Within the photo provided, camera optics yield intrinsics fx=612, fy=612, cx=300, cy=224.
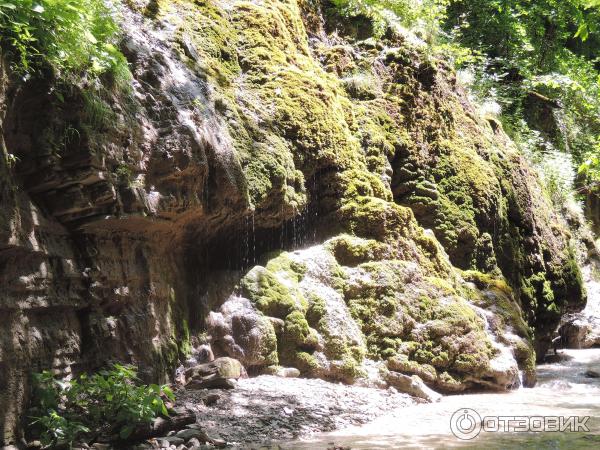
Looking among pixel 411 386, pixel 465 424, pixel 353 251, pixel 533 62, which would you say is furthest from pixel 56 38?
pixel 533 62

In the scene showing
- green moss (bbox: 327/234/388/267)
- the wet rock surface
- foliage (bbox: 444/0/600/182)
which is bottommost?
the wet rock surface

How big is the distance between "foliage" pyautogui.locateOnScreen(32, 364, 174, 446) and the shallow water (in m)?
1.23

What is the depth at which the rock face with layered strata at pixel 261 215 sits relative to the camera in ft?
16.6

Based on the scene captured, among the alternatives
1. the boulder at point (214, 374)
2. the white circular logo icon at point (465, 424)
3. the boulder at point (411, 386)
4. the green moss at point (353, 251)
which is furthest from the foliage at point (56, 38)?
the boulder at point (411, 386)

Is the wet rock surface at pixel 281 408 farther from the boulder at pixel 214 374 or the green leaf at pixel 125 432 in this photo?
the green leaf at pixel 125 432

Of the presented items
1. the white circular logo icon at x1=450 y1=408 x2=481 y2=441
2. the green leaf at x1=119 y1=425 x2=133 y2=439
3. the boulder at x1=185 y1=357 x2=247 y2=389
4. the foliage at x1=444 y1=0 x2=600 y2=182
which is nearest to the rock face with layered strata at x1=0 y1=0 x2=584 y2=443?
the boulder at x1=185 y1=357 x2=247 y2=389

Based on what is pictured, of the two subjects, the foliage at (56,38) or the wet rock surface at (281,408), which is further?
the wet rock surface at (281,408)

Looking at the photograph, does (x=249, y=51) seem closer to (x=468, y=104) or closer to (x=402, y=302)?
(x=402, y=302)

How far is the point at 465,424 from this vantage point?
19.8 feet

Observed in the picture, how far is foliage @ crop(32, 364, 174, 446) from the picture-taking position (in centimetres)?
441

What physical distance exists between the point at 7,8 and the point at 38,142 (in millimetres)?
1023

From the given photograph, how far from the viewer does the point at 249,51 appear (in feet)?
29.8

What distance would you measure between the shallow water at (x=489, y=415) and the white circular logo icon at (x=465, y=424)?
0.06m

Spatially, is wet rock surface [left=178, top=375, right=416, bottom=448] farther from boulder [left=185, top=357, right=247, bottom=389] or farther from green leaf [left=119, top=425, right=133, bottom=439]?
green leaf [left=119, top=425, right=133, bottom=439]
